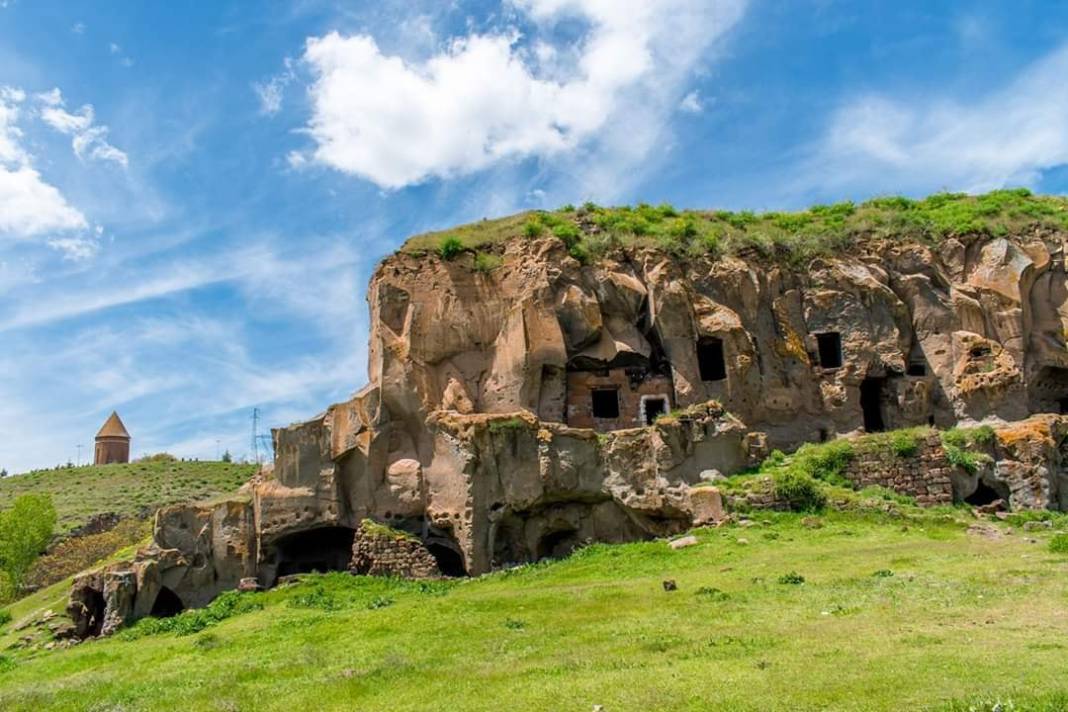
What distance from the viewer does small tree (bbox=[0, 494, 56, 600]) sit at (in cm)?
4006

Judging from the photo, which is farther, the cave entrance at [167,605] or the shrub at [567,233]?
the shrub at [567,233]

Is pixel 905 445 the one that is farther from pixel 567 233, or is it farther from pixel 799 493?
pixel 567 233

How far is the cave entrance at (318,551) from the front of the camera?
85.3ft

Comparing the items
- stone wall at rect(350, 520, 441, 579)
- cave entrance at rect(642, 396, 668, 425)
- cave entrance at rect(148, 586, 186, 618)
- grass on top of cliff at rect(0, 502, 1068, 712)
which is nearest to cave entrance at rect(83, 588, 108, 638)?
cave entrance at rect(148, 586, 186, 618)

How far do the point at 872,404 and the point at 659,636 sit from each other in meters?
19.5

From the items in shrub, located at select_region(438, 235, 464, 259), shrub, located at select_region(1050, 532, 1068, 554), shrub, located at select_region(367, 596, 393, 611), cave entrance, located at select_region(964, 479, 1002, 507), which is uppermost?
shrub, located at select_region(438, 235, 464, 259)

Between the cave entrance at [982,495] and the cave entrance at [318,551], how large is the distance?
17.4 metres

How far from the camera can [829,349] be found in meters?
29.4

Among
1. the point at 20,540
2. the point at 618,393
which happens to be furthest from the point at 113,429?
the point at 618,393

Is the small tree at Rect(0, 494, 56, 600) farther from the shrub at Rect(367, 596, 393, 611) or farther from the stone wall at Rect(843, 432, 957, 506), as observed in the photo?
the stone wall at Rect(843, 432, 957, 506)

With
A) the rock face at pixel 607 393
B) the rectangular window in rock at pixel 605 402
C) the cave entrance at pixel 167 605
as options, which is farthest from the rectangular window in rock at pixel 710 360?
the cave entrance at pixel 167 605

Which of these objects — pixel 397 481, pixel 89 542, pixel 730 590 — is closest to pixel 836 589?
pixel 730 590

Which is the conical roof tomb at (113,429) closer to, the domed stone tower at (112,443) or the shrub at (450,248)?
the domed stone tower at (112,443)

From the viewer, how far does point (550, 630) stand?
14.2 meters
